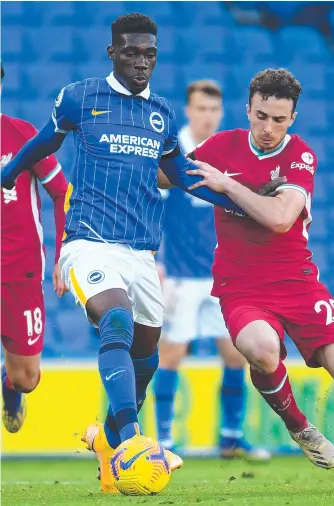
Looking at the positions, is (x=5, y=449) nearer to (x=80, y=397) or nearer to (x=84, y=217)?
(x=80, y=397)

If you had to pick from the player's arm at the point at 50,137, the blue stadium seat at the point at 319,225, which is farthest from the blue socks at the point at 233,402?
the player's arm at the point at 50,137

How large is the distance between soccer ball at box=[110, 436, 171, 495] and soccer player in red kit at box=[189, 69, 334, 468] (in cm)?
106

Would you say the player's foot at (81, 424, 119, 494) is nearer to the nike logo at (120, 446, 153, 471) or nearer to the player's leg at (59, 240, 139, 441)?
the player's leg at (59, 240, 139, 441)

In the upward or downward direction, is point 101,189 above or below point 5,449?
above

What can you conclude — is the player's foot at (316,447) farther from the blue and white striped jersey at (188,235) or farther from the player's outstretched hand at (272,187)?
the blue and white striped jersey at (188,235)

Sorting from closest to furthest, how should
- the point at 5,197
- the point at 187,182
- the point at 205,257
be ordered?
1. the point at 187,182
2. the point at 5,197
3. the point at 205,257

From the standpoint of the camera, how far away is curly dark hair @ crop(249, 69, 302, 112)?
548 centimetres

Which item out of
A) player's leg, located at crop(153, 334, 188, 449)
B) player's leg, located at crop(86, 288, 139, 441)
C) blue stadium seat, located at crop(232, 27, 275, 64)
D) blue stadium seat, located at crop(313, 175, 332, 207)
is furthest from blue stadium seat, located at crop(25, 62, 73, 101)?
player's leg, located at crop(86, 288, 139, 441)

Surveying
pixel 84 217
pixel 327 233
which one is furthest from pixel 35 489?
pixel 327 233

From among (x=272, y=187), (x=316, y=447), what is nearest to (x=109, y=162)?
(x=272, y=187)

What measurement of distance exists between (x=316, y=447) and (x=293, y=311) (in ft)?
2.15

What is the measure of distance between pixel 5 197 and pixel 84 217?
1.48 m

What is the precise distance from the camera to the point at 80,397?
8.45 metres

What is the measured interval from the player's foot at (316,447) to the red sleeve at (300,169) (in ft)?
3.77
